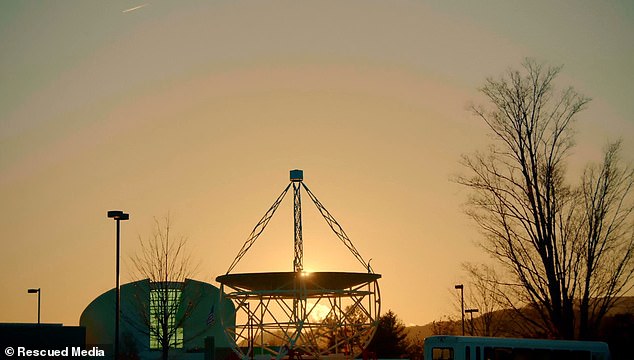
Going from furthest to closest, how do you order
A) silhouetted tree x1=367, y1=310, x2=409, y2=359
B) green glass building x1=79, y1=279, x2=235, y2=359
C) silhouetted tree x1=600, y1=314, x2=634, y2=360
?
green glass building x1=79, y1=279, x2=235, y2=359 → silhouetted tree x1=367, y1=310, x2=409, y2=359 → silhouetted tree x1=600, y1=314, x2=634, y2=360

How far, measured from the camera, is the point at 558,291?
124 ft

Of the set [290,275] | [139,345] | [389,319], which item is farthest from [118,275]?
[139,345]

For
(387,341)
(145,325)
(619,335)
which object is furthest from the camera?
(145,325)

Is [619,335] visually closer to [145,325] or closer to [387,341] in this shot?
[387,341]

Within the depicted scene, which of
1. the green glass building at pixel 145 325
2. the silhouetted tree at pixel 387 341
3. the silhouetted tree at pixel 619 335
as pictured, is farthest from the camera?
the green glass building at pixel 145 325

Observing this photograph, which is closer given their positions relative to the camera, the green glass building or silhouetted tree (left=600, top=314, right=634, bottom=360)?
silhouetted tree (left=600, top=314, right=634, bottom=360)

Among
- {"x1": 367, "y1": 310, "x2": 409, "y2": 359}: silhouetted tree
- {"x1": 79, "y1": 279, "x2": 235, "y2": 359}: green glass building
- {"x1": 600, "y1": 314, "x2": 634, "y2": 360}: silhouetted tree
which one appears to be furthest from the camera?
{"x1": 79, "y1": 279, "x2": 235, "y2": 359}: green glass building

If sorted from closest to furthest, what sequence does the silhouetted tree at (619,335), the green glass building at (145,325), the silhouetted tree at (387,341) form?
the silhouetted tree at (619,335), the silhouetted tree at (387,341), the green glass building at (145,325)

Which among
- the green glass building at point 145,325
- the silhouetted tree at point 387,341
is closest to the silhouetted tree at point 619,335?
the silhouetted tree at point 387,341

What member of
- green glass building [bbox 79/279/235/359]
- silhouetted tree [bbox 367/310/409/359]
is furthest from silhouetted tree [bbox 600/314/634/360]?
green glass building [bbox 79/279/235/359]

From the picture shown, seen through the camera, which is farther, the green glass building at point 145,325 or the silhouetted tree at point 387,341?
the green glass building at point 145,325

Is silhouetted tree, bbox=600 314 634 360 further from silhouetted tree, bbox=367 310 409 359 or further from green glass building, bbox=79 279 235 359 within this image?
green glass building, bbox=79 279 235 359

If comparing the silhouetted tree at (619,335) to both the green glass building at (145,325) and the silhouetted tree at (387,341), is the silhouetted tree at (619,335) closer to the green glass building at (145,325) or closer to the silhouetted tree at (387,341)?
the silhouetted tree at (387,341)

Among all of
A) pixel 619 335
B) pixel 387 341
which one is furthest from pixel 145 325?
pixel 619 335
